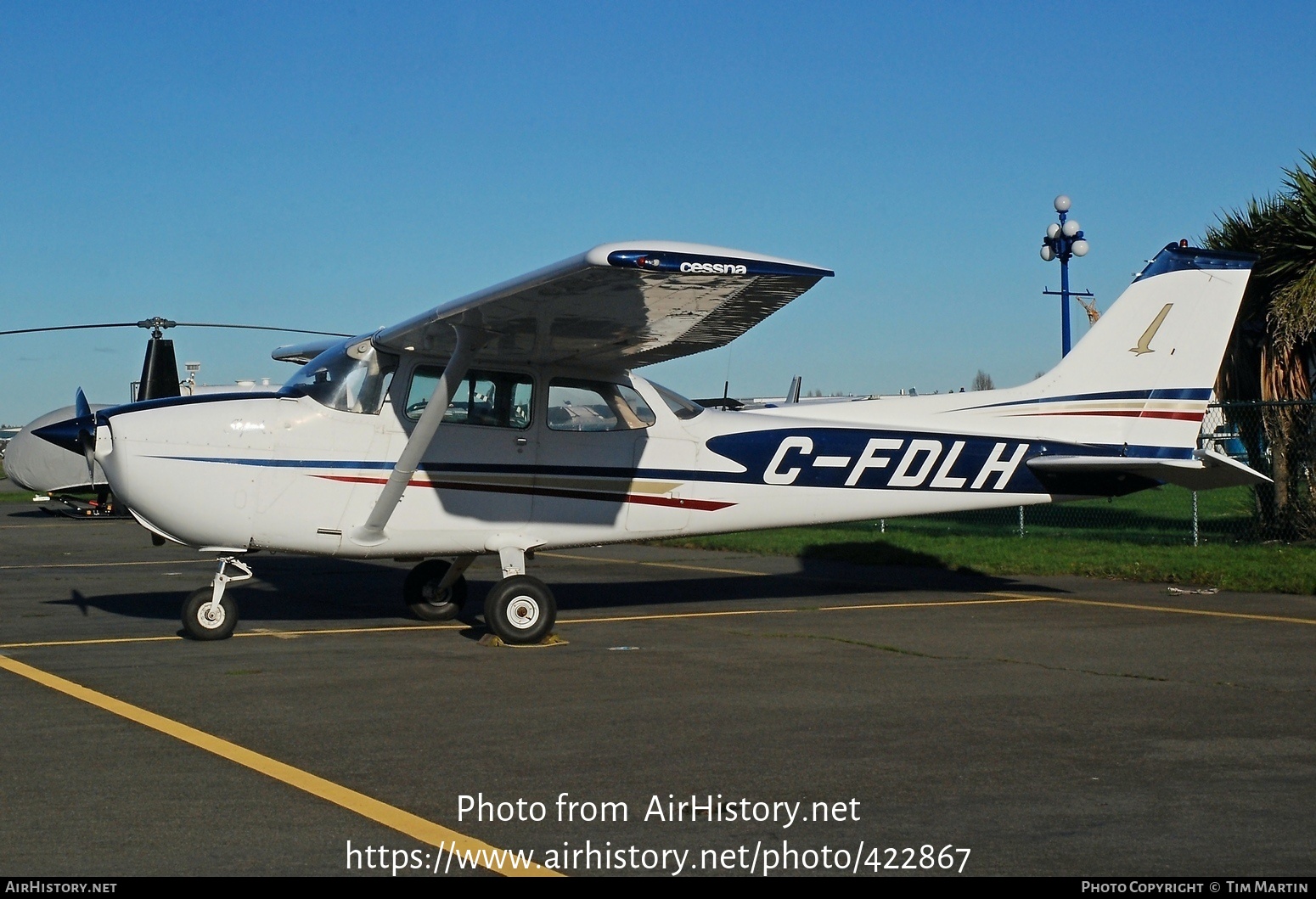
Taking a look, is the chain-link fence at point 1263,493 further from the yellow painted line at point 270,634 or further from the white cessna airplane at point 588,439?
the yellow painted line at point 270,634

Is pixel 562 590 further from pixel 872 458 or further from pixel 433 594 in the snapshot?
pixel 872 458

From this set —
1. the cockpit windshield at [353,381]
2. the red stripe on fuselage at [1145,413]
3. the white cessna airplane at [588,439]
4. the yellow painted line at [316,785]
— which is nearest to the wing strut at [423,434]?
the white cessna airplane at [588,439]

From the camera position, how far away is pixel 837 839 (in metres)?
4.34

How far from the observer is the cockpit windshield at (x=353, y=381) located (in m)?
9.68

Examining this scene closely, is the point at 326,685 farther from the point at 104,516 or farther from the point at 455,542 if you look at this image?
the point at 104,516

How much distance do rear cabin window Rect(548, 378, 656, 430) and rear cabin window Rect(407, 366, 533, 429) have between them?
228 mm

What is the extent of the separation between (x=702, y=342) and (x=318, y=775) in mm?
5341

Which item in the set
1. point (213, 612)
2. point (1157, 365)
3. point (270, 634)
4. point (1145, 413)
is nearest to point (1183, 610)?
point (1145, 413)

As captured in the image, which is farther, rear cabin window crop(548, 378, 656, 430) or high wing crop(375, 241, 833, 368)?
rear cabin window crop(548, 378, 656, 430)

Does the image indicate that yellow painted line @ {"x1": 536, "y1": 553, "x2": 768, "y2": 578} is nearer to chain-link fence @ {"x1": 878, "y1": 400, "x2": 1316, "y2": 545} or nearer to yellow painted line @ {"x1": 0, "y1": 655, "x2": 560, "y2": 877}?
chain-link fence @ {"x1": 878, "y1": 400, "x2": 1316, "y2": 545}

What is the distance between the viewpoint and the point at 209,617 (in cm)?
942

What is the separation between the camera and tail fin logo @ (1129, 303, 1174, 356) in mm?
11211

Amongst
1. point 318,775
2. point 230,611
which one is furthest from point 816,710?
point 230,611

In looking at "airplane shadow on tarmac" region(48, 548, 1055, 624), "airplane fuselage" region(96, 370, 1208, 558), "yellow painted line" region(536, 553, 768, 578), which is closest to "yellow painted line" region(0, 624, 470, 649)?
"airplane shadow on tarmac" region(48, 548, 1055, 624)
